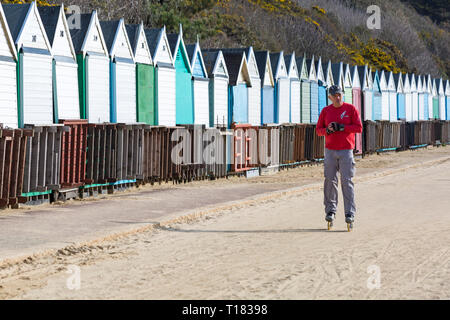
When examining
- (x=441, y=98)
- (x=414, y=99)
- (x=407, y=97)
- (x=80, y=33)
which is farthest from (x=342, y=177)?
(x=441, y=98)

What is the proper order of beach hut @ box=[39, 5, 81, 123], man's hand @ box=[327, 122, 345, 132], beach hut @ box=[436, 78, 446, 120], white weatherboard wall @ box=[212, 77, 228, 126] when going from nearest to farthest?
man's hand @ box=[327, 122, 345, 132], beach hut @ box=[39, 5, 81, 123], white weatherboard wall @ box=[212, 77, 228, 126], beach hut @ box=[436, 78, 446, 120]

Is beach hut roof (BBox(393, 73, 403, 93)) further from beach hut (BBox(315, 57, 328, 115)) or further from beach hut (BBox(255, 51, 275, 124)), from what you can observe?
beach hut (BBox(255, 51, 275, 124))

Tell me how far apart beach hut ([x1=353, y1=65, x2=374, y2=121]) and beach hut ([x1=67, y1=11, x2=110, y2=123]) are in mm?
20666

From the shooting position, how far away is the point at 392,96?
42.3 meters

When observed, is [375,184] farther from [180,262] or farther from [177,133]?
[180,262]

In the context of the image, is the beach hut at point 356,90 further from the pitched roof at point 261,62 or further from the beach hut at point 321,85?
the pitched roof at point 261,62

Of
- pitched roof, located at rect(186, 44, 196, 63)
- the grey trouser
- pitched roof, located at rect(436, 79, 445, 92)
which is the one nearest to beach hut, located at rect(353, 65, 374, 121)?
A: pitched roof, located at rect(186, 44, 196, 63)

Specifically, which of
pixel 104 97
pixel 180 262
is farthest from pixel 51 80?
pixel 180 262

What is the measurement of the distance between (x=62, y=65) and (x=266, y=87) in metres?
11.1

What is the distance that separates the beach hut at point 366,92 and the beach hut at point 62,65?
21.8m

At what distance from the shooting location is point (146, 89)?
61.1ft

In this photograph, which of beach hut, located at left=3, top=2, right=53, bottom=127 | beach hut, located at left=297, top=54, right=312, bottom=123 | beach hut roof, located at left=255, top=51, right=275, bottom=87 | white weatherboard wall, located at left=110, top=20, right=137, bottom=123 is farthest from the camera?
beach hut, located at left=297, top=54, right=312, bottom=123

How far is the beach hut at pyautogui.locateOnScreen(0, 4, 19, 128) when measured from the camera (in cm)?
1388

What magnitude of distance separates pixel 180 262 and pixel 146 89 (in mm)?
9937
